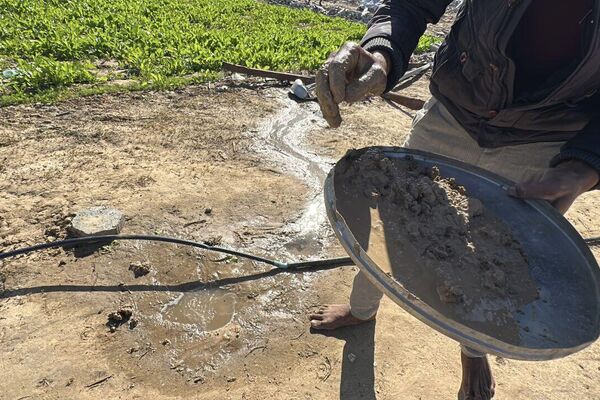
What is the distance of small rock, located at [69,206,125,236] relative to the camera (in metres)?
4.01

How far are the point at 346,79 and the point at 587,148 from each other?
4.04 feet

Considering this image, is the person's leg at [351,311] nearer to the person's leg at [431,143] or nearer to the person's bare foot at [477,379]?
the person's leg at [431,143]

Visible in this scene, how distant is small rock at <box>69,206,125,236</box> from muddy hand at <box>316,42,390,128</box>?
271cm

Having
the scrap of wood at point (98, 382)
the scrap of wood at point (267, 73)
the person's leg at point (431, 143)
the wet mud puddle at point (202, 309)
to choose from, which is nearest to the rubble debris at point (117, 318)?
the wet mud puddle at point (202, 309)

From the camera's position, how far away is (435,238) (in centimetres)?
222

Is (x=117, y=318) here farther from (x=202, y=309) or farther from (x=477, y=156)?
(x=477, y=156)

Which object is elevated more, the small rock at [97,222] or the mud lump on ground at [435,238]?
the mud lump on ground at [435,238]

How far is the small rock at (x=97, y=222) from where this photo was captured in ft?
13.1

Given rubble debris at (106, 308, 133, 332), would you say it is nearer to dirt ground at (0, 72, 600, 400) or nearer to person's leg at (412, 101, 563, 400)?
dirt ground at (0, 72, 600, 400)

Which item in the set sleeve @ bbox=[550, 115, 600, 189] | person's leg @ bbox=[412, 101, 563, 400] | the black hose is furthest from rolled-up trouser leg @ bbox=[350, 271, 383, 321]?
sleeve @ bbox=[550, 115, 600, 189]

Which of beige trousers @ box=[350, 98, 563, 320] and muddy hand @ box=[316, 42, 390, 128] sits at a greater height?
muddy hand @ box=[316, 42, 390, 128]

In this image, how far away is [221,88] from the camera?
7.52m

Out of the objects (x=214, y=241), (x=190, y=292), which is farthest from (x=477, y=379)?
(x=214, y=241)

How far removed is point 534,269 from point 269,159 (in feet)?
13.2
